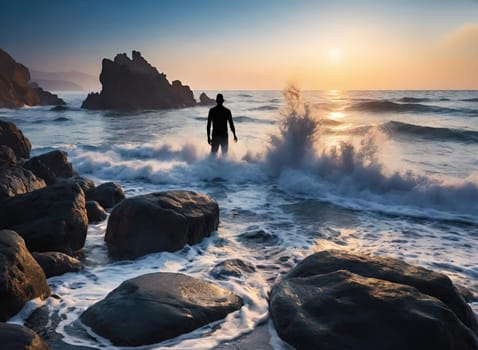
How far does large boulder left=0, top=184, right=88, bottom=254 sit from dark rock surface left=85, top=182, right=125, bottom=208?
1830 millimetres

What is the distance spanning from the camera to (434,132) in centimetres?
1877

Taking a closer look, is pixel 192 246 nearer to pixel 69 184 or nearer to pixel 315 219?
pixel 69 184

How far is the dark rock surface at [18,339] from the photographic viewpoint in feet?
7.11

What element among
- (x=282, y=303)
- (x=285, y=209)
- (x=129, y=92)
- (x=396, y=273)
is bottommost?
(x=285, y=209)

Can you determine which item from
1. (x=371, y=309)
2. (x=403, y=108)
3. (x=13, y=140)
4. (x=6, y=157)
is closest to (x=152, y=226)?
(x=371, y=309)

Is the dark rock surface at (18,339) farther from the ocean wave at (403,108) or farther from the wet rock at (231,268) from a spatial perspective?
the ocean wave at (403,108)

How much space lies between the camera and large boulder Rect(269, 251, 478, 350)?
102 inches

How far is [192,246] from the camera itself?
519 cm

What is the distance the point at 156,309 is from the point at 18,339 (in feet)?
3.41

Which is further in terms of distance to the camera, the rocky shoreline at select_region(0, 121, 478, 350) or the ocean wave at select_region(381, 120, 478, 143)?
the ocean wave at select_region(381, 120, 478, 143)

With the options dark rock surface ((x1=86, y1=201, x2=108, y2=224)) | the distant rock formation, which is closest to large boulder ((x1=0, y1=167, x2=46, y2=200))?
dark rock surface ((x1=86, y1=201, x2=108, y2=224))

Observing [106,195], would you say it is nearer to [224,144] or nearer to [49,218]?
[49,218]

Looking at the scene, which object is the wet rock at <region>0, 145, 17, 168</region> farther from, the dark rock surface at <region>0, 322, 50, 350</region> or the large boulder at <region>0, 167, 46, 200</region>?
the dark rock surface at <region>0, 322, 50, 350</region>

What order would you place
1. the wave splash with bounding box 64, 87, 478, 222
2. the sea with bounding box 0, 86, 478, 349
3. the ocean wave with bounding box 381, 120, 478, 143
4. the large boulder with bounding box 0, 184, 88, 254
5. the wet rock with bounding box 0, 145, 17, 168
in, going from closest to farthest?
1. the sea with bounding box 0, 86, 478, 349
2. the large boulder with bounding box 0, 184, 88, 254
3. the wave splash with bounding box 64, 87, 478, 222
4. the wet rock with bounding box 0, 145, 17, 168
5. the ocean wave with bounding box 381, 120, 478, 143
